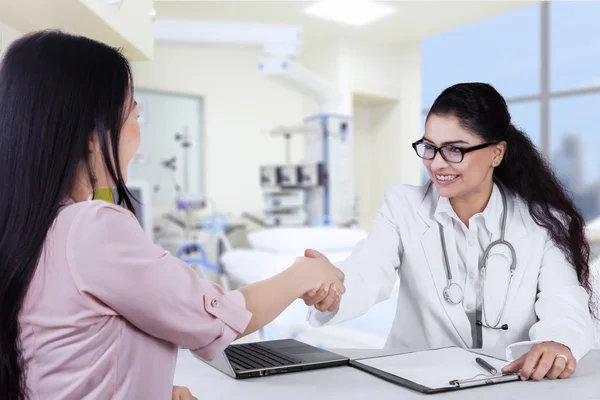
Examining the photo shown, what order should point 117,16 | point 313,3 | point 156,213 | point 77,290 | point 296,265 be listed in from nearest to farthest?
point 77,290 < point 296,265 < point 117,16 < point 313,3 < point 156,213

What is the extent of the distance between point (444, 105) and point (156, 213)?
→ 4667 mm

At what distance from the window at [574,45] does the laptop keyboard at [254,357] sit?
17.4 ft

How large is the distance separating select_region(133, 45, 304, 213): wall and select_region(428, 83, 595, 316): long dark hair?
4.69m

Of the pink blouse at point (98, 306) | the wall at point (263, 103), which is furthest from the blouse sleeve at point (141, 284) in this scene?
the wall at point (263, 103)

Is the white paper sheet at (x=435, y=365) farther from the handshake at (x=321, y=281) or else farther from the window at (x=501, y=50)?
the window at (x=501, y=50)

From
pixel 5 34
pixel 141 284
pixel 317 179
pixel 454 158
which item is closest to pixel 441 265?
pixel 454 158

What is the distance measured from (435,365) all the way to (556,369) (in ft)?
0.70

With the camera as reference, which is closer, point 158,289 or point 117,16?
point 158,289

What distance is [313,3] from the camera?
502 centimetres

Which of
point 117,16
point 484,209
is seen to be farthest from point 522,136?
point 117,16

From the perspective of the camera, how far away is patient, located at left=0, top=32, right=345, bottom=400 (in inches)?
28.3

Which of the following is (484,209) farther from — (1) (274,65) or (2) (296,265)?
(1) (274,65)

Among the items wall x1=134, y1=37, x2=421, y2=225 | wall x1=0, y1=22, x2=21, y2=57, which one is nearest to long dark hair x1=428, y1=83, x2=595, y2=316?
wall x1=0, y1=22, x2=21, y2=57

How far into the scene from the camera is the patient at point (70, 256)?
72 centimetres
